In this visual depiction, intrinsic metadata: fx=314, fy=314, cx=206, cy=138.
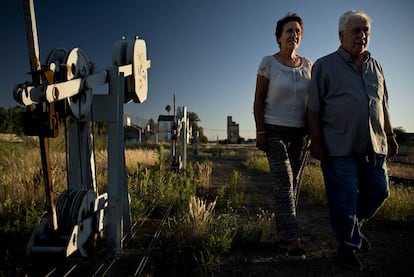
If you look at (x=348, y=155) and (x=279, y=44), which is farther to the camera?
(x=279, y=44)

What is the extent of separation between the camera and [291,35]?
283 centimetres

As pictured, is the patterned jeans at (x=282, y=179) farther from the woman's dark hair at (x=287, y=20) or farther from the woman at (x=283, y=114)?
the woman's dark hair at (x=287, y=20)

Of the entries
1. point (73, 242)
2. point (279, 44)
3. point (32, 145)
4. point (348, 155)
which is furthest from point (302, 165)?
point (32, 145)

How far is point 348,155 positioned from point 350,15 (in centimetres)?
116

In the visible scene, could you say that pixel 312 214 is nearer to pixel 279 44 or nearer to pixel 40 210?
pixel 279 44

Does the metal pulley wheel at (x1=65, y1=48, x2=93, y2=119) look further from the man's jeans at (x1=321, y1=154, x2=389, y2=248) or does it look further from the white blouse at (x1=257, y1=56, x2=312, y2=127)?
the man's jeans at (x1=321, y1=154, x2=389, y2=248)

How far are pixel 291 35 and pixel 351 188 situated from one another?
1.43 meters

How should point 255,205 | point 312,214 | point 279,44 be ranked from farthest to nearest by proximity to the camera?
point 255,205 → point 312,214 → point 279,44

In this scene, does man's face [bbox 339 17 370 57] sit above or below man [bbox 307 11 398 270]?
above

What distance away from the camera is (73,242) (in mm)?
2137

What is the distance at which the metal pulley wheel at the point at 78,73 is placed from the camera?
213 cm

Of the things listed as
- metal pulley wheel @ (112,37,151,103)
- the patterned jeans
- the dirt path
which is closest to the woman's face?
the patterned jeans

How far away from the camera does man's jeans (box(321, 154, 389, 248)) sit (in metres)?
2.56

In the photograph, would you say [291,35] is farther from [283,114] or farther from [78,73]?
[78,73]
